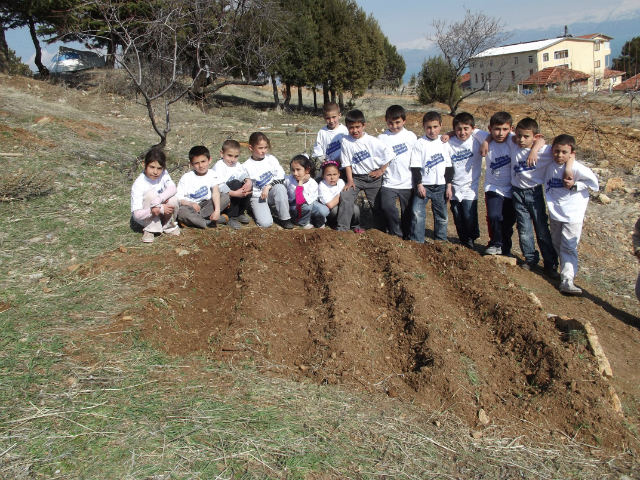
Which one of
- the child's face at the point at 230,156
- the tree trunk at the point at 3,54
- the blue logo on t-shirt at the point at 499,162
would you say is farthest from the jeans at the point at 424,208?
the tree trunk at the point at 3,54

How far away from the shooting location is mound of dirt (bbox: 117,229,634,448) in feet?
9.92

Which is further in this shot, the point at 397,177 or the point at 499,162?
the point at 397,177

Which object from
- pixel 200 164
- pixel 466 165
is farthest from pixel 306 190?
pixel 466 165

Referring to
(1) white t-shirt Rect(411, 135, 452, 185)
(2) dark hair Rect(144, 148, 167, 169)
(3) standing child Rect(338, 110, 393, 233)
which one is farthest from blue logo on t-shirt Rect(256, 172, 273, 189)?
(1) white t-shirt Rect(411, 135, 452, 185)

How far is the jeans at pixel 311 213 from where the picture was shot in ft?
18.1

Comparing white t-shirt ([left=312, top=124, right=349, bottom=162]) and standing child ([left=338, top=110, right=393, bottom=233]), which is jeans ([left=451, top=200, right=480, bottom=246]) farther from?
white t-shirt ([left=312, top=124, right=349, bottom=162])

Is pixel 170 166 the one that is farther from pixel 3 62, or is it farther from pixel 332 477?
pixel 3 62

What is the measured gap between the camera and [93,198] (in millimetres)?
5867

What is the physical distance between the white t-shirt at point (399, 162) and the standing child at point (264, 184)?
3.86ft

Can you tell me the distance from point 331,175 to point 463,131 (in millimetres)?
1470

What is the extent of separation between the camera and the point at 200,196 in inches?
212

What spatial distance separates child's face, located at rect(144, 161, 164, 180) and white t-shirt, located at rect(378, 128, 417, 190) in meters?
2.39

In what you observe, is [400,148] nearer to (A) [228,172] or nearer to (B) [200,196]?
(A) [228,172]

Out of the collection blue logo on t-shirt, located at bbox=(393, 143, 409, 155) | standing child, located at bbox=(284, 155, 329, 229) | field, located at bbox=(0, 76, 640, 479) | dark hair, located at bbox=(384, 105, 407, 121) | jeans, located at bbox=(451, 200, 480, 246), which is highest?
dark hair, located at bbox=(384, 105, 407, 121)
